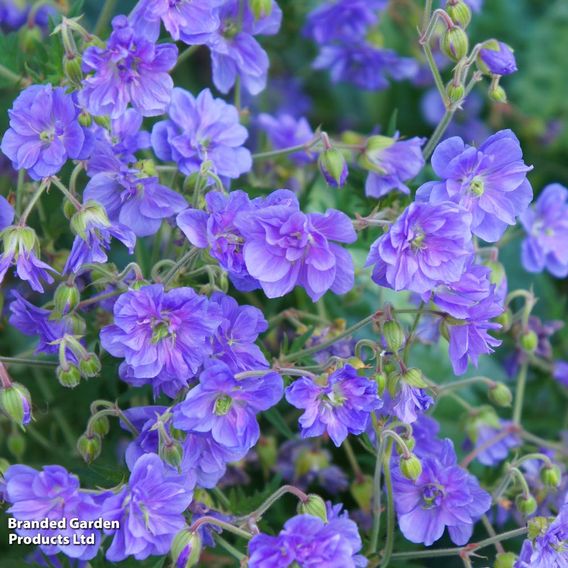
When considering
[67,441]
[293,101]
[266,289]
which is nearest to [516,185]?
[266,289]

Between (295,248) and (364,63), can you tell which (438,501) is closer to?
(295,248)

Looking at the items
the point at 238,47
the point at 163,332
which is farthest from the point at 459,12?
A: the point at 163,332

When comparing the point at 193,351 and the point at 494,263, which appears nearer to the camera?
the point at 193,351

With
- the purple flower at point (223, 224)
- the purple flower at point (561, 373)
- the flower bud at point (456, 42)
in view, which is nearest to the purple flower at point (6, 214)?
the purple flower at point (223, 224)

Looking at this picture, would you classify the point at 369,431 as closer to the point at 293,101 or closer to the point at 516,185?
the point at 516,185

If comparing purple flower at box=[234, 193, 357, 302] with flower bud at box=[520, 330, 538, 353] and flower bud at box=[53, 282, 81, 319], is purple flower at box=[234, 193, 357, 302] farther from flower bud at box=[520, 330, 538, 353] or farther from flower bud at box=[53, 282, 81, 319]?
flower bud at box=[520, 330, 538, 353]

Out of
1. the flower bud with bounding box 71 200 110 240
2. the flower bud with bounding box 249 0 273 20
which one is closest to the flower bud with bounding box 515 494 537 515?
the flower bud with bounding box 71 200 110 240

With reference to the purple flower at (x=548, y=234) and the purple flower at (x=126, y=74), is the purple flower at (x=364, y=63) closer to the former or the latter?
the purple flower at (x=548, y=234)
